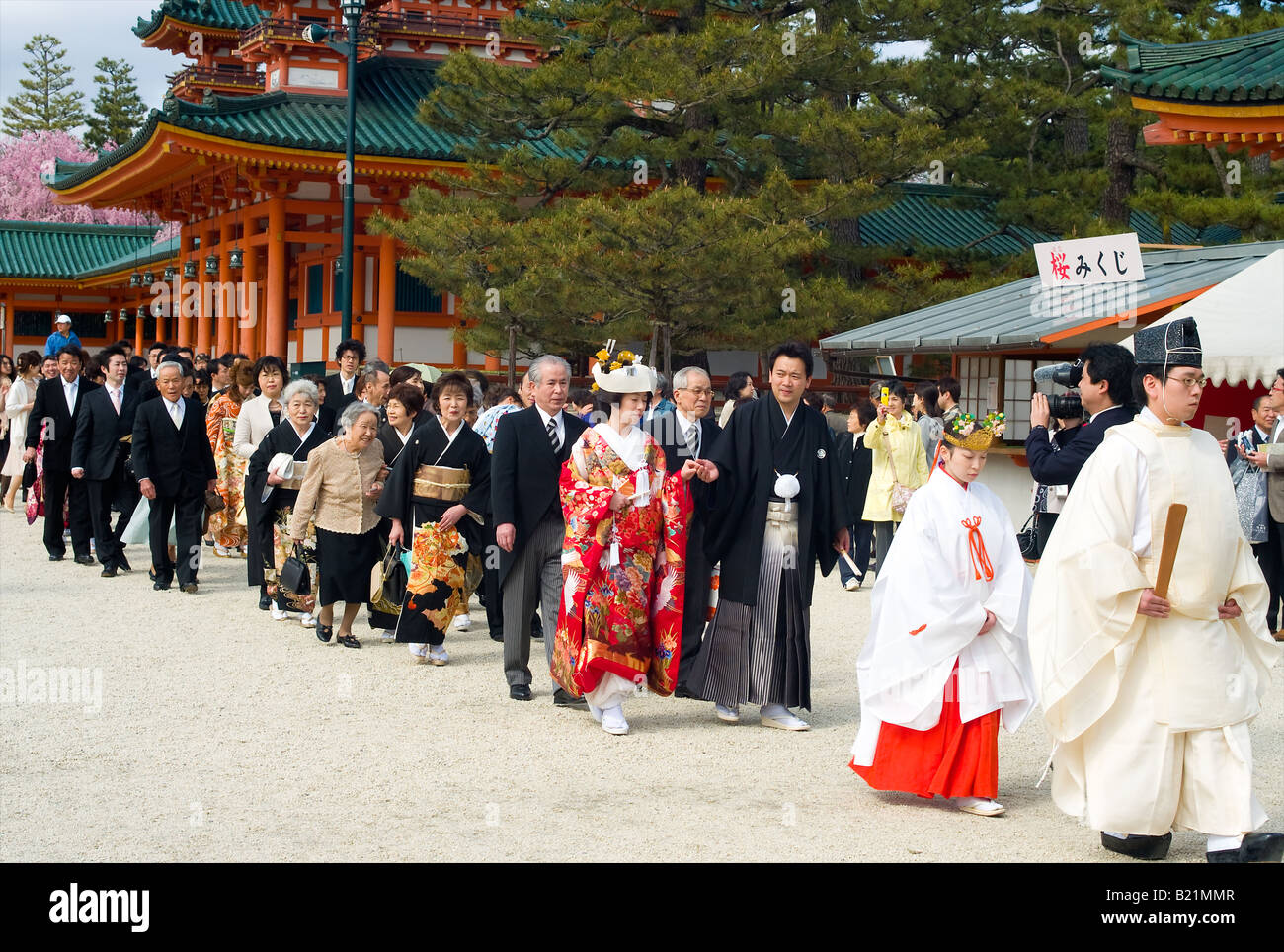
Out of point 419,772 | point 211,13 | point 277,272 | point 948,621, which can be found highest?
point 211,13

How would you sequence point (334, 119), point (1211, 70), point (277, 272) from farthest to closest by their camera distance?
point (277, 272) → point (334, 119) → point (1211, 70)

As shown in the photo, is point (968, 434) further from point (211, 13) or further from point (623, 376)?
point (211, 13)

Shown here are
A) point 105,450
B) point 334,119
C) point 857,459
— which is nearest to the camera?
point 105,450

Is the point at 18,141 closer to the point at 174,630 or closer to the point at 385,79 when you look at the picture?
the point at 385,79

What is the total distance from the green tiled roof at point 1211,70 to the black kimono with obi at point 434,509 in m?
5.96

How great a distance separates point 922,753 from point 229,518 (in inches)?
340

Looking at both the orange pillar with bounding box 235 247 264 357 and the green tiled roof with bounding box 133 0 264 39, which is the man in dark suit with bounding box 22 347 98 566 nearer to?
the orange pillar with bounding box 235 247 264 357

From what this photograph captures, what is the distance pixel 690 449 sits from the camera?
755 cm

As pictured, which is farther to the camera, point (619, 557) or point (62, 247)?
point (62, 247)

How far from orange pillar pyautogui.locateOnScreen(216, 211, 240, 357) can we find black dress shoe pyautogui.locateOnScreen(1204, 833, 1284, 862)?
844 inches

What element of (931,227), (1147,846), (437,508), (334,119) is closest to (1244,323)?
(437,508)

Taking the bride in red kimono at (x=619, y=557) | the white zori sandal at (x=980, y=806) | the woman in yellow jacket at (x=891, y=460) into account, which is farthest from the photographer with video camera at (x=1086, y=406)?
the woman in yellow jacket at (x=891, y=460)

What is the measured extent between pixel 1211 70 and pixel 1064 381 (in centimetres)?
→ 570

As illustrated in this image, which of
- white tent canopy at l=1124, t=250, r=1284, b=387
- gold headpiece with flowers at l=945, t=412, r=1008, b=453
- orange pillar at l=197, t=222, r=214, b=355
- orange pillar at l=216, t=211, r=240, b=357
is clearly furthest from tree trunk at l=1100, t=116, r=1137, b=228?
orange pillar at l=197, t=222, r=214, b=355
